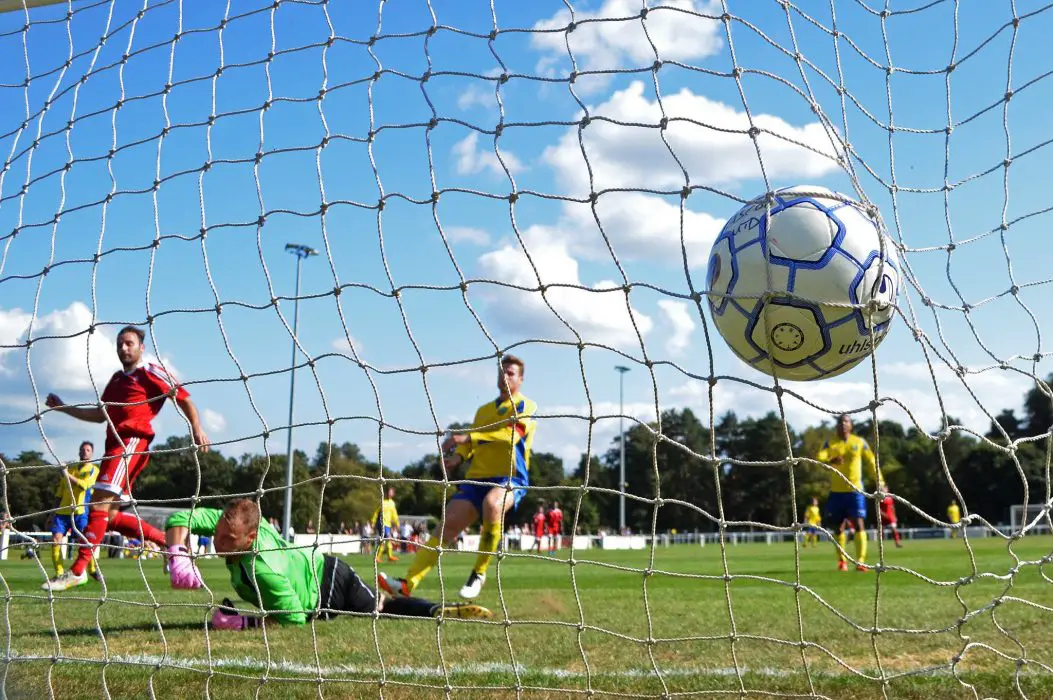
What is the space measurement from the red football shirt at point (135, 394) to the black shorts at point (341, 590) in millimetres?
1500

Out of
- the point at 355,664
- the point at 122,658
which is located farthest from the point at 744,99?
the point at 122,658

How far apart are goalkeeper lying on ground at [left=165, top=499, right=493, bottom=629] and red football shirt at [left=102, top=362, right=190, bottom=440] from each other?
3.33 feet

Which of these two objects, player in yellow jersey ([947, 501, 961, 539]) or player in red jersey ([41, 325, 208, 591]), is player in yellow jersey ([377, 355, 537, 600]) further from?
player in yellow jersey ([947, 501, 961, 539])

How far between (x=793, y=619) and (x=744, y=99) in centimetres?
279

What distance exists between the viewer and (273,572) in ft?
13.9

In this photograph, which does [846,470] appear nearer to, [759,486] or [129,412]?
[129,412]

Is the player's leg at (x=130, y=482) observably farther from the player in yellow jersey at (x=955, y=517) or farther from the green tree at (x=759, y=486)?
the green tree at (x=759, y=486)

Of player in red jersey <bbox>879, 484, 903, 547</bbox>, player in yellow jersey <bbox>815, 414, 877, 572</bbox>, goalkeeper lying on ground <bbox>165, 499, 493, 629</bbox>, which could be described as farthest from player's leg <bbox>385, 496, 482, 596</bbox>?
player in yellow jersey <bbox>815, 414, 877, 572</bbox>

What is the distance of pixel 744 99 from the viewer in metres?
3.20

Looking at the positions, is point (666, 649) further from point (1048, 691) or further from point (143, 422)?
point (143, 422)

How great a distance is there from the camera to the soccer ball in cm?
295

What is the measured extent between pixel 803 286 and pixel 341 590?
309 cm

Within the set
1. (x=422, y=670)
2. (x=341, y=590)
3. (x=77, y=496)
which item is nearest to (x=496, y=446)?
(x=341, y=590)

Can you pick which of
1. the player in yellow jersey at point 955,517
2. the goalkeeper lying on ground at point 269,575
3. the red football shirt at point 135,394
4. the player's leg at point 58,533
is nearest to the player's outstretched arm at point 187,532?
the goalkeeper lying on ground at point 269,575
